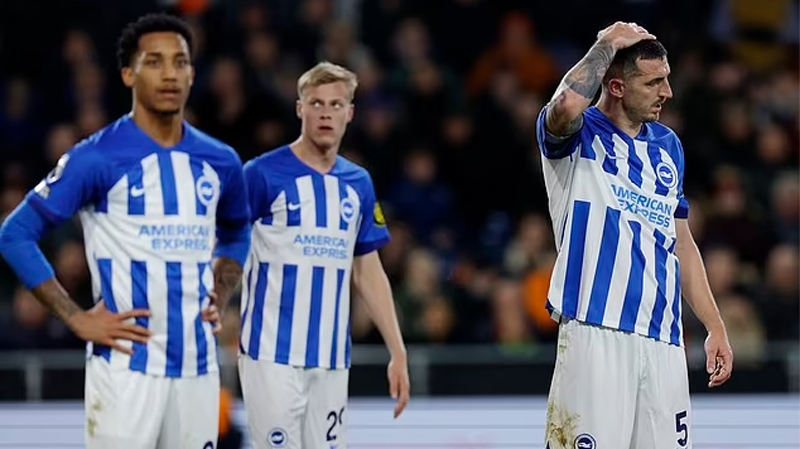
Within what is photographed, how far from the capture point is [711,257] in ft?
35.4

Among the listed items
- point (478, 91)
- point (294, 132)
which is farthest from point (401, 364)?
point (478, 91)

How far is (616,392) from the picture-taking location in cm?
580

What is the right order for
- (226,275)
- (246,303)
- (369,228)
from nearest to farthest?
(226,275), (246,303), (369,228)

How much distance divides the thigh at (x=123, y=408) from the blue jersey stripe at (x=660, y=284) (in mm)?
1693

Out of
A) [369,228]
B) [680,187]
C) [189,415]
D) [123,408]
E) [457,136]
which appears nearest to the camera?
[123,408]

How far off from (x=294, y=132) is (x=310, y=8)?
4.80 feet

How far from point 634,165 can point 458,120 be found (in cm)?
614

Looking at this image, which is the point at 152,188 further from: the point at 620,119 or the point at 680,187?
the point at 680,187

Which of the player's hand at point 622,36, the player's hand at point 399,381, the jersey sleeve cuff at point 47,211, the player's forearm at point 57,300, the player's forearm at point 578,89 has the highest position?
the player's hand at point 622,36

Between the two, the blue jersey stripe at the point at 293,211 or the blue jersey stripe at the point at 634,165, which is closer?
the blue jersey stripe at the point at 634,165

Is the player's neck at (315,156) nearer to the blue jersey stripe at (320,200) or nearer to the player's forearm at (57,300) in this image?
the blue jersey stripe at (320,200)

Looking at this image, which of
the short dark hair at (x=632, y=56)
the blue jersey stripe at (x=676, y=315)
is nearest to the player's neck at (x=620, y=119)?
the short dark hair at (x=632, y=56)

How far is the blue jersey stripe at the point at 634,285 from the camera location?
19.2ft

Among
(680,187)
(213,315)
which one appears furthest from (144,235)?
(680,187)
